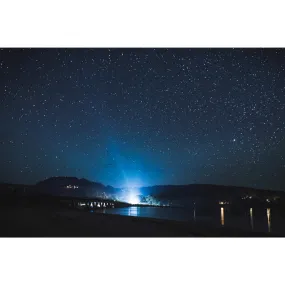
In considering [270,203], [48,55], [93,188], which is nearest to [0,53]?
[48,55]

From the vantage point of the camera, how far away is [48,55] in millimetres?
11070

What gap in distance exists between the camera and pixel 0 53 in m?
10.9

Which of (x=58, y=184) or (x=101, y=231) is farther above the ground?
Answer: (x=58, y=184)

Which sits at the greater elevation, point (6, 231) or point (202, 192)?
point (202, 192)
